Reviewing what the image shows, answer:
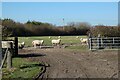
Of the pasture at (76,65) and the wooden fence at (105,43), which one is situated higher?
the wooden fence at (105,43)

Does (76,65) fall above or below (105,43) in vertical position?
below

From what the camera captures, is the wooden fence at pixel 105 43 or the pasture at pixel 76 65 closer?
the pasture at pixel 76 65

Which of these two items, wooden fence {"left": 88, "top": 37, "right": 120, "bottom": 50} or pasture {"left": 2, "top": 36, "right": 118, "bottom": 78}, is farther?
wooden fence {"left": 88, "top": 37, "right": 120, "bottom": 50}

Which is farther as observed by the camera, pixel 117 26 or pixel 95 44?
pixel 117 26

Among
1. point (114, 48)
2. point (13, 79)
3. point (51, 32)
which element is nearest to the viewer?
point (13, 79)

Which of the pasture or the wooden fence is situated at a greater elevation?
the wooden fence

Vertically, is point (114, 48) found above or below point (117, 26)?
below

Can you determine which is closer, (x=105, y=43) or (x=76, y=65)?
(x=76, y=65)

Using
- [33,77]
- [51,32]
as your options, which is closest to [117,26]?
[33,77]

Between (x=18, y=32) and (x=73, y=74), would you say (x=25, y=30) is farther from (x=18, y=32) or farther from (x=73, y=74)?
(x=73, y=74)

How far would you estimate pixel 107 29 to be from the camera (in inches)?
Answer: 1668

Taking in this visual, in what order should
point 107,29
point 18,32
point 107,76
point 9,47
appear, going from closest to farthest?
point 107,76 → point 9,47 → point 107,29 → point 18,32

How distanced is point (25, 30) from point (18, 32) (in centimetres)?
634

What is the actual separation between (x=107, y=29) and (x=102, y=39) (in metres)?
4.96
